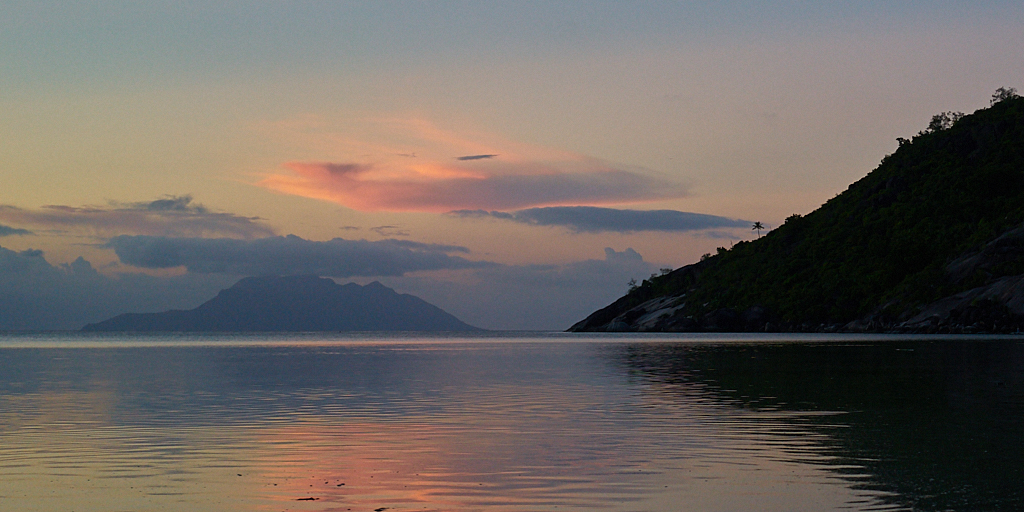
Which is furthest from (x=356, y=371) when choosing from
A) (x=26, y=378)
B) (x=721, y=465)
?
(x=721, y=465)

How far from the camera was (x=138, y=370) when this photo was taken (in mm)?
67312

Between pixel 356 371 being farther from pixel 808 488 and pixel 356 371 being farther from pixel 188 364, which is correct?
pixel 808 488

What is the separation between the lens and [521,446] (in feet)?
82.0

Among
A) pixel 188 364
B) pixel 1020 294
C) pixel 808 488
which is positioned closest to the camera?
pixel 808 488

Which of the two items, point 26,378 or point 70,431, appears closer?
point 70,431

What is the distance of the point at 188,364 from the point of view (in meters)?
77.1

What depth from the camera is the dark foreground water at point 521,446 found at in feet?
58.1

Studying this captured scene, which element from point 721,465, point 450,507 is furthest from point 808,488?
point 450,507

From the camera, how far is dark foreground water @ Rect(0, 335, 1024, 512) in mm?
17703

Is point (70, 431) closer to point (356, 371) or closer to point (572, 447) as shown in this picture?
point (572, 447)

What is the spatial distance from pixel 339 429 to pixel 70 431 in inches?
330

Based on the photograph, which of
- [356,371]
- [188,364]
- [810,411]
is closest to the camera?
[810,411]

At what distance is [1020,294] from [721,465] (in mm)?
166609

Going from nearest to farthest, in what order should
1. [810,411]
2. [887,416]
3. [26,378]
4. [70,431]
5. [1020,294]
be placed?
1. [70,431]
2. [887,416]
3. [810,411]
4. [26,378]
5. [1020,294]
